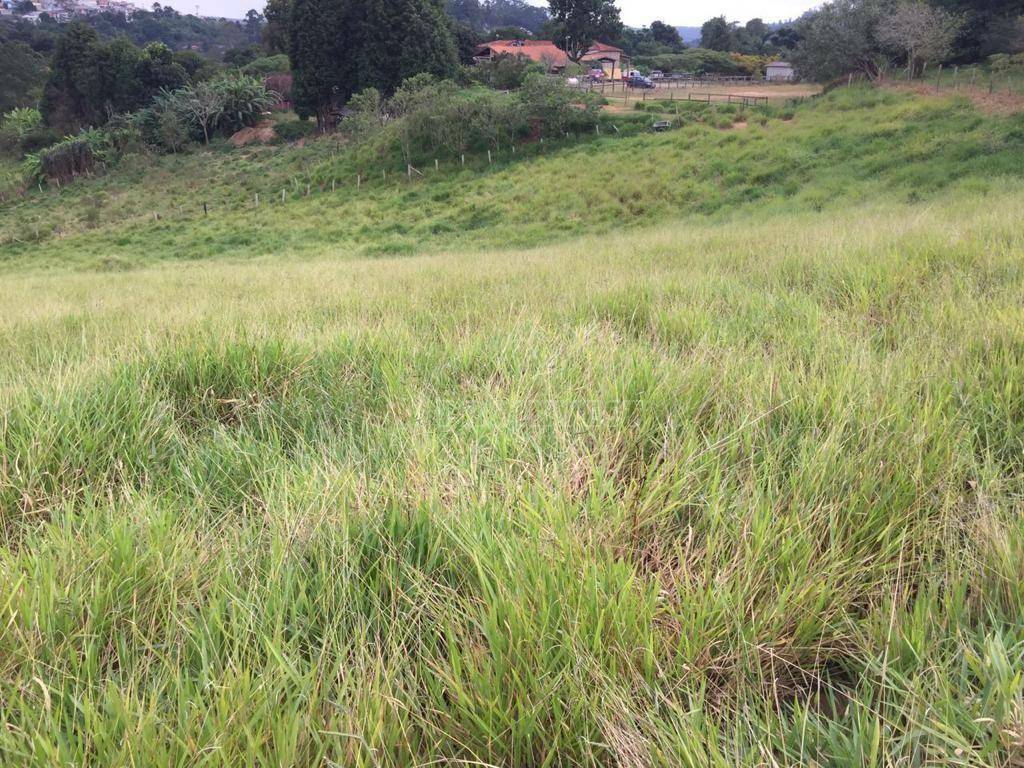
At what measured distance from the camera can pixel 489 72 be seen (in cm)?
4728

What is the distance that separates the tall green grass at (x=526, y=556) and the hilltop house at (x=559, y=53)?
66308 millimetres

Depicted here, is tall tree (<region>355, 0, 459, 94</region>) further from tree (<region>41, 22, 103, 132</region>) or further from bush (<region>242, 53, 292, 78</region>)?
tree (<region>41, 22, 103, 132</region>)

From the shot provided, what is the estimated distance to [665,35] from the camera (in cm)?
8850

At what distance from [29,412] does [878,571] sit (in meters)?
2.44

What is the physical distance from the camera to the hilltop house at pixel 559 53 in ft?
209

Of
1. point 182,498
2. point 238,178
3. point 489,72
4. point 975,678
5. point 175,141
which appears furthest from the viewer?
point 489,72

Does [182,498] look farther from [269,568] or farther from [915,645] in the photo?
[915,645]

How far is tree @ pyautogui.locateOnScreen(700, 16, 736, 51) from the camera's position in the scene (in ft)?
253

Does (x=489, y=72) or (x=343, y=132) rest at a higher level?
(x=489, y=72)

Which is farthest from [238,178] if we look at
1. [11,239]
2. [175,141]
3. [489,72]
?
[489,72]

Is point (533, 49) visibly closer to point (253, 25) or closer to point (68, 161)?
point (68, 161)

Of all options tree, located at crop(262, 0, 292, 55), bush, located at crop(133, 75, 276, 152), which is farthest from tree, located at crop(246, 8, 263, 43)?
bush, located at crop(133, 75, 276, 152)

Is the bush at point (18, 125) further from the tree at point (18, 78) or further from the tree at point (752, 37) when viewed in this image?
the tree at point (752, 37)

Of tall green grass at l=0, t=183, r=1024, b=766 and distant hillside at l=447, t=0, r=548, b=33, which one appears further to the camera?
distant hillside at l=447, t=0, r=548, b=33
